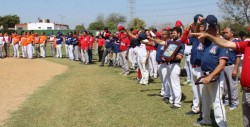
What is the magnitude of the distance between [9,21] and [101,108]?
82332mm

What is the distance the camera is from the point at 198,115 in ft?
26.2

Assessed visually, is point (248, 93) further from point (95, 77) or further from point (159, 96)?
point (95, 77)

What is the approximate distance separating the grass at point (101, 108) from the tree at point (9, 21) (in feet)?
248

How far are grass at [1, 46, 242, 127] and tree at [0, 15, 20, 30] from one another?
75717mm

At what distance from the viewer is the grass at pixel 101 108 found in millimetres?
7555

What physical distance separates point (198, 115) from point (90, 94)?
4199mm

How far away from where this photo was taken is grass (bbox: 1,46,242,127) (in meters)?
7.55

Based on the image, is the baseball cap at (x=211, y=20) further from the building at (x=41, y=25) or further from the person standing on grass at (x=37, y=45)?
the building at (x=41, y=25)

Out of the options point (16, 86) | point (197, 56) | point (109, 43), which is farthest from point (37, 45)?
point (197, 56)

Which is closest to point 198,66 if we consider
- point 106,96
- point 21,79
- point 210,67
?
point 210,67

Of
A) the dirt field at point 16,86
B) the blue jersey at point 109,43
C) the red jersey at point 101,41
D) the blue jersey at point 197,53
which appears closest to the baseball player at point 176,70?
the blue jersey at point 197,53

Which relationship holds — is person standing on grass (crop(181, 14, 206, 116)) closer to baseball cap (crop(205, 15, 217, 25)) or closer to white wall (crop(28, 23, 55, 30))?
baseball cap (crop(205, 15, 217, 25))

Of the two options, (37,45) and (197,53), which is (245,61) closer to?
(197,53)

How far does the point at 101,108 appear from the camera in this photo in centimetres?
898
